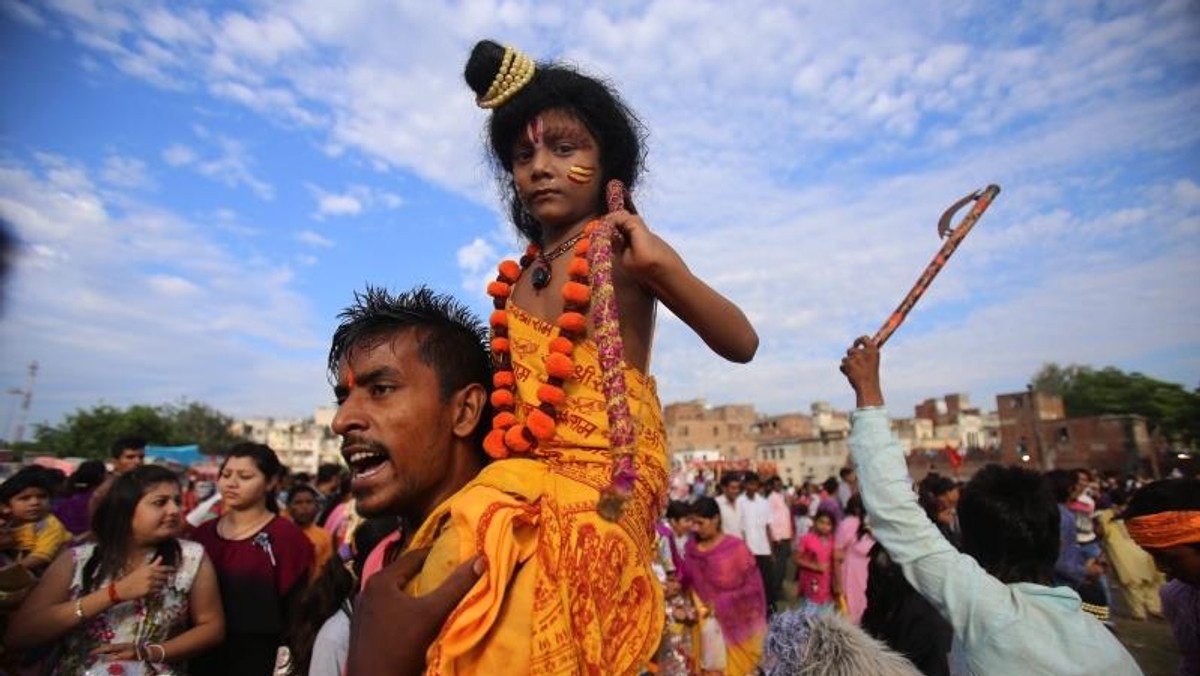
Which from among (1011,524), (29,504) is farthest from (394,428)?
(29,504)

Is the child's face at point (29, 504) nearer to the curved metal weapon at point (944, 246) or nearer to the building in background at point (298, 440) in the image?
the curved metal weapon at point (944, 246)

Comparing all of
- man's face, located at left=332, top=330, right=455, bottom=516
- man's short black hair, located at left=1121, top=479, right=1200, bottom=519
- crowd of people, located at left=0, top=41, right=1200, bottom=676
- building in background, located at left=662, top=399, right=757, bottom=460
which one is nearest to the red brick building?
building in background, located at left=662, top=399, right=757, bottom=460

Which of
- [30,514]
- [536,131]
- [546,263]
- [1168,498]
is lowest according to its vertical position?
[30,514]

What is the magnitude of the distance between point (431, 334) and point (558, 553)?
0.81 metres

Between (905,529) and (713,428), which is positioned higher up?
(713,428)

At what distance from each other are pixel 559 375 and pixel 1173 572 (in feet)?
9.96

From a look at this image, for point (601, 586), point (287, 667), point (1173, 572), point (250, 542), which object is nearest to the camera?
point (601, 586)

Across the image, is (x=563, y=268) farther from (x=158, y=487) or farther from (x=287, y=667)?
(x=158, y=487)

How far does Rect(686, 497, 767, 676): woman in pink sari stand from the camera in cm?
791

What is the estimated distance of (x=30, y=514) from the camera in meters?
5.41

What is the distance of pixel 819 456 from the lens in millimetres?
61562

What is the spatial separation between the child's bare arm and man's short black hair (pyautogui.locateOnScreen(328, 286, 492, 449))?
0.59 metres

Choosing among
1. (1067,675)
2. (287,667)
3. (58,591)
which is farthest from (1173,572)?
(58,591)

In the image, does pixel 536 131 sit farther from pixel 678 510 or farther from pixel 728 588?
pixel 678 510
